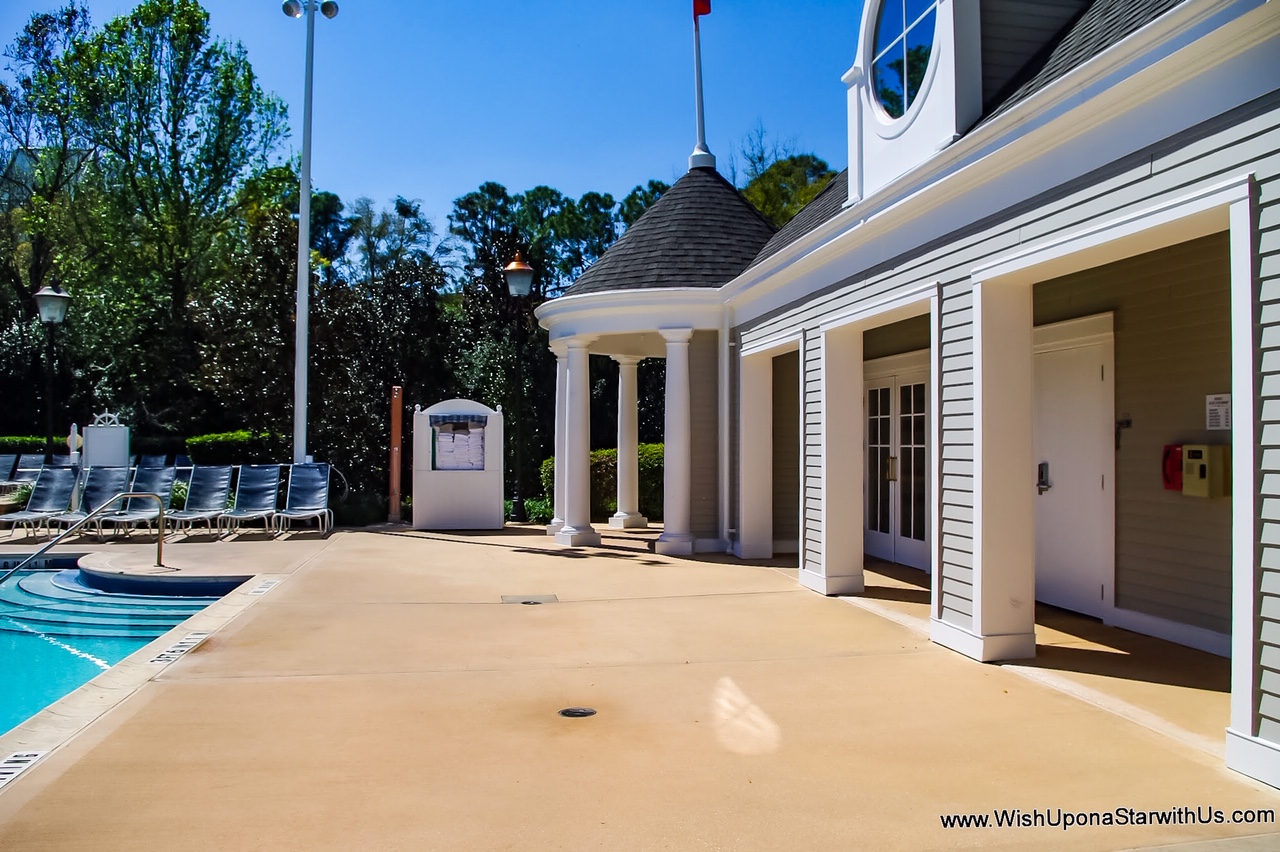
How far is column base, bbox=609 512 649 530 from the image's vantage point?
51.1 feet

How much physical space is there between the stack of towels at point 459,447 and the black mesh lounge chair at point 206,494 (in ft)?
10.8

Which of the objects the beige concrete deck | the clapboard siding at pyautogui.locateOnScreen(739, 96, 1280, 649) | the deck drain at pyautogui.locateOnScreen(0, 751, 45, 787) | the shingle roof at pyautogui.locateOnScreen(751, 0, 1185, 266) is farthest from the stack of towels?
the deck drain at pyautogui.locateOnScreen(0, 751, 45, 787)

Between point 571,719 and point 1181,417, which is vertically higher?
point 1181,417

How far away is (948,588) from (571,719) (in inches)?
125

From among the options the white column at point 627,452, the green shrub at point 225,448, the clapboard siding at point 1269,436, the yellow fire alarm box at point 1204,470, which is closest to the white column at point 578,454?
the white column at point 627,452

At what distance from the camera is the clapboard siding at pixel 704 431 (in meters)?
12.2

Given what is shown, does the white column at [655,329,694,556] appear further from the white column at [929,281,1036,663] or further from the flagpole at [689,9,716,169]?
Result: the white column at [929,281,1036,663]

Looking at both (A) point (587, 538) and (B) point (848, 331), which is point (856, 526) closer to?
(B) point (848, 331)

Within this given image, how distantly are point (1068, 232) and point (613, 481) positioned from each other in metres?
12.9

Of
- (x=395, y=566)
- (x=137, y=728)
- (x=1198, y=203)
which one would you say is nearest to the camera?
(x=1198, y=203)

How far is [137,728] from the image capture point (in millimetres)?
4668

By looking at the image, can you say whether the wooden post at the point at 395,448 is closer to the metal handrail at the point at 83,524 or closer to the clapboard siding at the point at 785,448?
the metal handrail at the point at 83,524

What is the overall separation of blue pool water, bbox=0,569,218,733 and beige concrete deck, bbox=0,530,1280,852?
1.32m

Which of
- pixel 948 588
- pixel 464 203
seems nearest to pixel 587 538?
pixel 948 588
